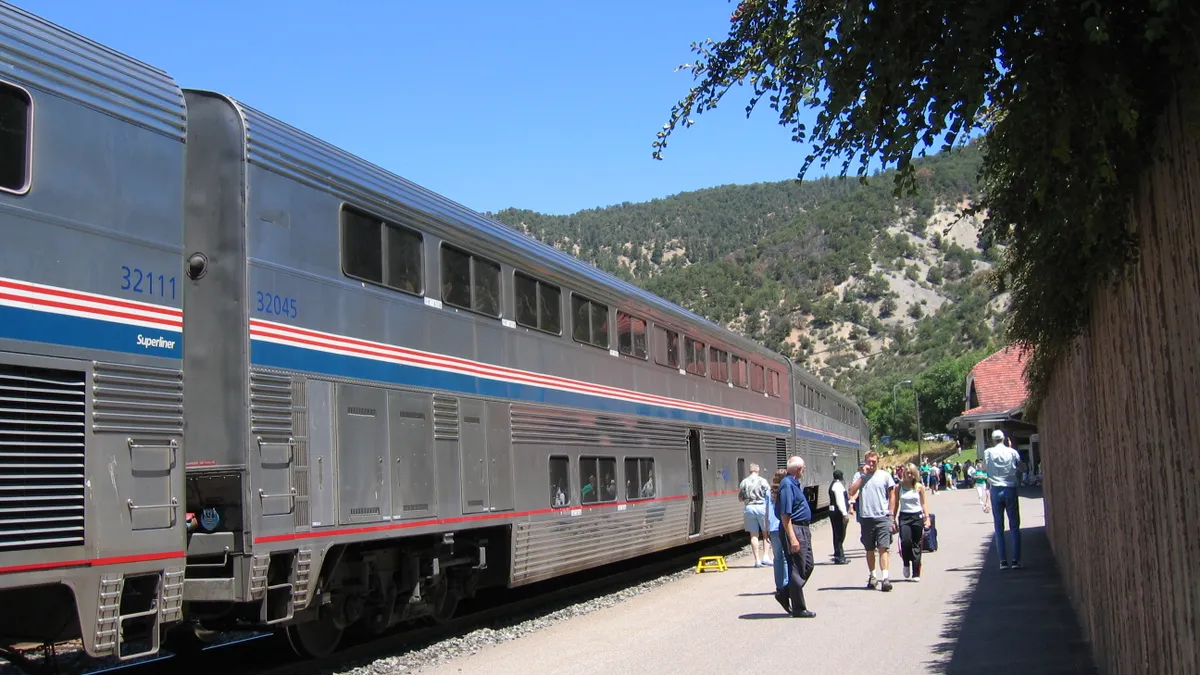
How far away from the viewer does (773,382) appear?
82.8ft

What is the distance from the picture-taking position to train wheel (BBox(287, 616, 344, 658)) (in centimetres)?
921

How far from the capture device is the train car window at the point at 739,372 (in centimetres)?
2148

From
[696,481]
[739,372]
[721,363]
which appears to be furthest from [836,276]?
[696,481]

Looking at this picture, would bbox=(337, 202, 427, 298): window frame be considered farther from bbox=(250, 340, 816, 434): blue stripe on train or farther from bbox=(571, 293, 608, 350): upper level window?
bbox=(571, 293, 608, 350): upper level window

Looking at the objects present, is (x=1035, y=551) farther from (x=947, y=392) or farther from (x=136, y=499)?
(x=947, y=392)

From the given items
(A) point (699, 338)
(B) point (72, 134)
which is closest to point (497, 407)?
(B) point (72, 134)

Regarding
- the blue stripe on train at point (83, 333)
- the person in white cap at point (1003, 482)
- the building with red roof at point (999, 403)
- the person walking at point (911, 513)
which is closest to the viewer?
the blue stripe on train at point (83, 333)

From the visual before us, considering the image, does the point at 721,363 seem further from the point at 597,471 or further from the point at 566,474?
the point at 566,474

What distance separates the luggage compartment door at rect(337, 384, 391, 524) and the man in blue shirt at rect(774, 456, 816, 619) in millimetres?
4283

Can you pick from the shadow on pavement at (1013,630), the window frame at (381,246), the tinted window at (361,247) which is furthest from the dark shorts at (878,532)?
the tinted window at (361,247)

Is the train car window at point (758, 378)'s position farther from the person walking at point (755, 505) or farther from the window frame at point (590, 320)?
the window frame at point (590, 320)

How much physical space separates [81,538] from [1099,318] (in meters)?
5.81

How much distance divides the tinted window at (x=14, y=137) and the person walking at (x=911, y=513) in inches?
410

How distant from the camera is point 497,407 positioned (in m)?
11.3
